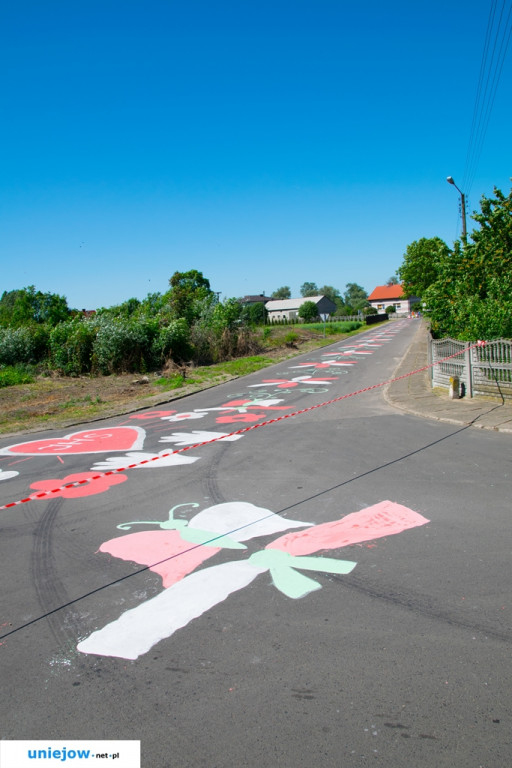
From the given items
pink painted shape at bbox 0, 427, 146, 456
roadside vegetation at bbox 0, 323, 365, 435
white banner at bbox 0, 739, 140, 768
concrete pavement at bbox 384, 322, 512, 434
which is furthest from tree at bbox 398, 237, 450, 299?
white banner at bbox 0, 739, 140, 768

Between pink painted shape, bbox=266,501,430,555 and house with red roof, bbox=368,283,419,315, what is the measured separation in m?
124

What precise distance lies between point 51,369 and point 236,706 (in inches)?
967

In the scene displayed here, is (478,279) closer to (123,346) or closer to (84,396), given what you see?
(84,396)

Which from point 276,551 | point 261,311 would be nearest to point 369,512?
point 276,551

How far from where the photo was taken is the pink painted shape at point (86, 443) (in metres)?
10.8

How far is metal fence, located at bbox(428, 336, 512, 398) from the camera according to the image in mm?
12273

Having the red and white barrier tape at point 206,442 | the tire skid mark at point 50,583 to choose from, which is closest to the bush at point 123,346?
the red and white barrier tape at point 206,442

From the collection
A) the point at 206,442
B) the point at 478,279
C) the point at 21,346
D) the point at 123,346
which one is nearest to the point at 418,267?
the point at 478,279

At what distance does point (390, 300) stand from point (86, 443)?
422ft

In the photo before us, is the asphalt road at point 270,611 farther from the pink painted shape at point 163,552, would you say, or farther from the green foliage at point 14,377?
the green foliage at point 14,377

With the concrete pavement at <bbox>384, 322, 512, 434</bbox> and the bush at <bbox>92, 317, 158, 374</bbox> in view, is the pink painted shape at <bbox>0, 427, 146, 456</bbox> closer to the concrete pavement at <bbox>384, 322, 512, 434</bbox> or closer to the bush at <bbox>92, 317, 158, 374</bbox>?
the concrete pavement at <bbox>384, 322, 512, 434</bbox>

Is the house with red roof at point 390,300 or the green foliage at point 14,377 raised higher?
the house with red roof at point 390,300

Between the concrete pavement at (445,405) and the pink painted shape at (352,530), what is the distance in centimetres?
493

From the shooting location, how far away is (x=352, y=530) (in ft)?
18.1
